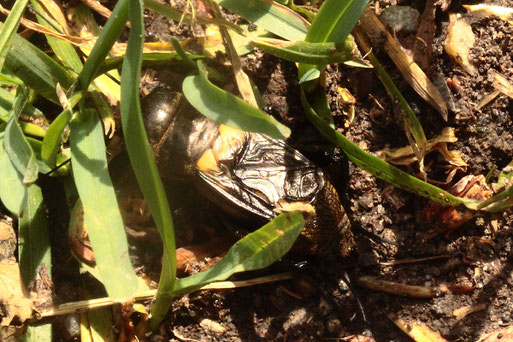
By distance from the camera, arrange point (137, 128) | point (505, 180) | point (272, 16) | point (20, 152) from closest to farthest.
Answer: point (137, 128)
point (20, 152)
point (505, 180)
point (272, 16)

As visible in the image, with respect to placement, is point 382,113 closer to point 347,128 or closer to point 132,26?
point 347,128

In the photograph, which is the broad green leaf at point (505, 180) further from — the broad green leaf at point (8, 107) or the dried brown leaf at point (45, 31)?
the broad green leaf at point (8, 107)

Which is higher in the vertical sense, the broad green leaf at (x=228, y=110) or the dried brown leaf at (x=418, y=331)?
the broad green leaf at (x=228, y=110)

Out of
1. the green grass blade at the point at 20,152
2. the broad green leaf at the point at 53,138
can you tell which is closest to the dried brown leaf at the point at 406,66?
the broad green leaf at the point at 53,138

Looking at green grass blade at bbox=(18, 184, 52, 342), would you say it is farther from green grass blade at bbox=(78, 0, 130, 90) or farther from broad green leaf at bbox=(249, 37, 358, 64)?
broad green leaf at bbox=(249, 37, 358, 64)

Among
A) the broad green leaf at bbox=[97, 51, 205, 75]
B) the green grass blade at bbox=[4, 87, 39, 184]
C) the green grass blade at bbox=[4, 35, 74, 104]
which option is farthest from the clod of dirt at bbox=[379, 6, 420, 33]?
the green grass blade at bbox=[4, 87, 39, 184]

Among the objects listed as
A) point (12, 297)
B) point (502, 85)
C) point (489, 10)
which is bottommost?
point (12, 297)

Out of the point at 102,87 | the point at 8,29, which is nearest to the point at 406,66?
the point at 102,87

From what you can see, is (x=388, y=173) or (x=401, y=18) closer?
(x=388, y=173)

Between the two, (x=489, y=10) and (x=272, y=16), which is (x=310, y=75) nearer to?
(x=272, y=16)
